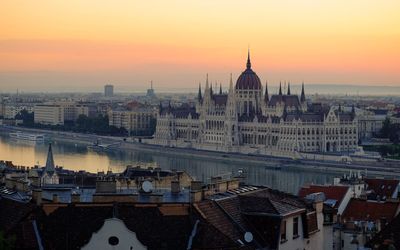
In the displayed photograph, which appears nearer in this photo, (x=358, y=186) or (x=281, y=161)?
(x=358, y=186)

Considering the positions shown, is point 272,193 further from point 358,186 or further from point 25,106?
point 25,106

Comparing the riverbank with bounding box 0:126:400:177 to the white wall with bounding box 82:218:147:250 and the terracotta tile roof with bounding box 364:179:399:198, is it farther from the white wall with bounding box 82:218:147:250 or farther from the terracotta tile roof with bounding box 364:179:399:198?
the white wall with bounding box 82:218:147:250

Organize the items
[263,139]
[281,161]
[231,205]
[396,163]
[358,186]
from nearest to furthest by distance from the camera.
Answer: [231,205], [358,186], [396,163], [281,161], [263,139]

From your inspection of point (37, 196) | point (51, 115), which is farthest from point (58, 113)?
point (37, 196)

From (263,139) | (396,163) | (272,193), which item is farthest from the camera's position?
(263,139)

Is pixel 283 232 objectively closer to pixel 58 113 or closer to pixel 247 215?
pixel 247 215

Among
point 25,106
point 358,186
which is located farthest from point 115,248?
point 25,106
